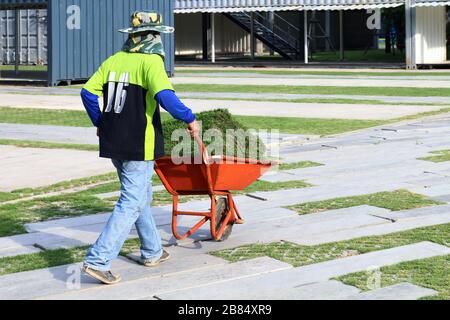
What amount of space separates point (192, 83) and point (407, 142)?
50.3 feet

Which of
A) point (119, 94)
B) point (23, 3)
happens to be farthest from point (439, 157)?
point (23, 3)

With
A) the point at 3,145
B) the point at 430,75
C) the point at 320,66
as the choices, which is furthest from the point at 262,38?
the point at 3,145

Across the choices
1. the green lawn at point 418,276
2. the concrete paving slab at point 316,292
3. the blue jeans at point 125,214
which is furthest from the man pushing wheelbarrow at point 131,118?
the green lawn at point 418,276

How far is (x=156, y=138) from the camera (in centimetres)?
748

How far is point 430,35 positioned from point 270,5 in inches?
263

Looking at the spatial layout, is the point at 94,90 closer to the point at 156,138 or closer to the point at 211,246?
the point at 156,138

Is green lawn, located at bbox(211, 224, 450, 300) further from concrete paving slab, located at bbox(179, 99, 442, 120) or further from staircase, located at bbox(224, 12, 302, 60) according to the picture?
staircase, located at bbox(224, 12, 302, 60)

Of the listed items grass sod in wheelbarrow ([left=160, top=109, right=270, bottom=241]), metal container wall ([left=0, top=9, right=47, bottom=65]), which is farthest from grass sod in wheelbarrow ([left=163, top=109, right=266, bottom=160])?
metal container wall ([left=0, top=9, right=47, bottom=65])

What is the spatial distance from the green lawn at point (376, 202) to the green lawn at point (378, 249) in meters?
1.08

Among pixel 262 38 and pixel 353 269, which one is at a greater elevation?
pixel 262 38

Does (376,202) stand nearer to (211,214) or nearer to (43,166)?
(211,214)

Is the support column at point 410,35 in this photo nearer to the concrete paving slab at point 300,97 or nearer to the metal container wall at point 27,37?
the concrete paving slab at point 300,97

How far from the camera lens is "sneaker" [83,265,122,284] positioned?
713 centimetres

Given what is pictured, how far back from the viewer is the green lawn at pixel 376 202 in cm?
996
